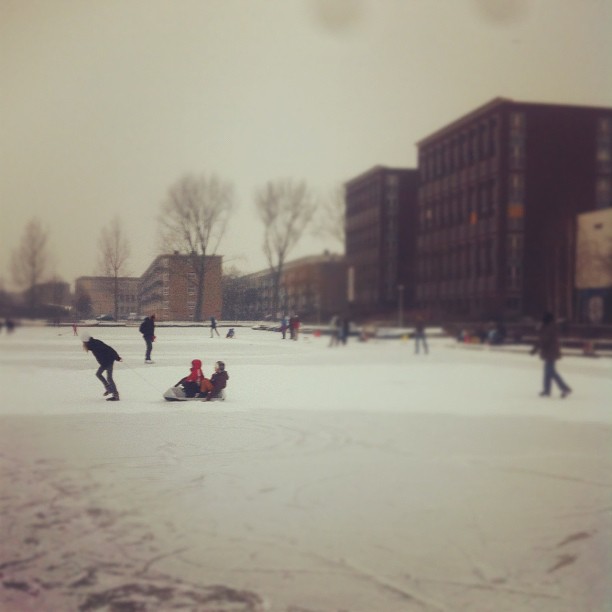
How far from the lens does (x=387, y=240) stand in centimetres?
325

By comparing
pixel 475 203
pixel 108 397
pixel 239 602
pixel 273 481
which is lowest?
pixel 239 602

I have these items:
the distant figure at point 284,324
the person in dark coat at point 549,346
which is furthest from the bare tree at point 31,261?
the person in dark coat at point 549,346

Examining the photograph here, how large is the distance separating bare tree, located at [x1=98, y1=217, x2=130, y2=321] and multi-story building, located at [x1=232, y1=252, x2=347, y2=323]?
437 mm

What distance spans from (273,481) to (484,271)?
1.29m

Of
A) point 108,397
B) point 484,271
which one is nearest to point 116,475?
point 108,397

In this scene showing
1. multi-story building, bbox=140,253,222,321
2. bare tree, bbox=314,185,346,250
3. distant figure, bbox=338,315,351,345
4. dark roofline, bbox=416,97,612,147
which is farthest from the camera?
Result: dark roofline, bbox=416,97,612,147

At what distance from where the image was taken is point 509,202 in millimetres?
3145

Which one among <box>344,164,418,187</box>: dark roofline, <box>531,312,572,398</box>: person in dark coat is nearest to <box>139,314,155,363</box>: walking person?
<box>344,164,418,187</box>: dark roofline

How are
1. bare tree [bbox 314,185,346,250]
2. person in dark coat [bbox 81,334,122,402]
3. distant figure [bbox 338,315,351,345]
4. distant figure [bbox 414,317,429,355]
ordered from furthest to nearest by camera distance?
1. distant figure [bbox 414,317,429,355]
2. distant figure [bbox 338,315,351,345]
3. bare tree [bbox 314,185,346,250]
4. person in dark coat [bbox 81,334,122,402]

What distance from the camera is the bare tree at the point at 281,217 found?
9.58 ft

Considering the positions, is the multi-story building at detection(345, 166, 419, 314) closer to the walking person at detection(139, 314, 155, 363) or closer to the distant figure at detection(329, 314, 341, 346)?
the distant figure at detection(329, 314, 341, 346)

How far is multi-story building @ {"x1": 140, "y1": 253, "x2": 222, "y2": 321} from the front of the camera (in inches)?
110

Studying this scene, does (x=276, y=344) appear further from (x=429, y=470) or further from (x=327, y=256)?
(x=429, y=470)

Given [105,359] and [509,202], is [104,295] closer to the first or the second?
[105,359]
